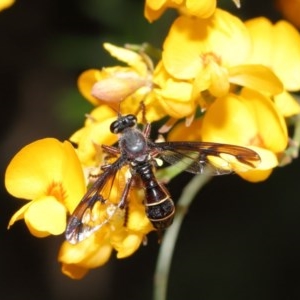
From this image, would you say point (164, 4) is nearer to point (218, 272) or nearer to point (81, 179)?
point (81, 179)

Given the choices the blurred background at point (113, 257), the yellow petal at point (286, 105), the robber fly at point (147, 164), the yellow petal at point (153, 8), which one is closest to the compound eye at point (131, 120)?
the robber fly at point (147, 164)

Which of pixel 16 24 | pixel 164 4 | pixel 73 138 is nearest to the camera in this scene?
pixel 164 4

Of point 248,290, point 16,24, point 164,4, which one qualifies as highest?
point 164,4

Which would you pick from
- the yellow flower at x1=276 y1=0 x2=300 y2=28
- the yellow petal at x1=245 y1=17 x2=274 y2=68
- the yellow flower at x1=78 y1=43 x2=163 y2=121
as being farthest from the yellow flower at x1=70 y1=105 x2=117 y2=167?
the yellow flower at x1=276 y1=0 x2=300 y2=28

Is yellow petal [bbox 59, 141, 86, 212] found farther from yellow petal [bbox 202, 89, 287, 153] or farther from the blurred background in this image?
the blurred background

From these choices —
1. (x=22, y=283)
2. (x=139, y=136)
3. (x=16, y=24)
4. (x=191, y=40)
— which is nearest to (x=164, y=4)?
(x=191, y=40)

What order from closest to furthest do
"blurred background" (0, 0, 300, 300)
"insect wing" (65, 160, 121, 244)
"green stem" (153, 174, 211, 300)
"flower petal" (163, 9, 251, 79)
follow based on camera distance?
"insect wing" (65, 160, 121, 244)
"flower petal" (163, 9, 251, 79)
"green stem" (153, 174, 211, 300)
"blurred background" (0, 0, 300, 300)

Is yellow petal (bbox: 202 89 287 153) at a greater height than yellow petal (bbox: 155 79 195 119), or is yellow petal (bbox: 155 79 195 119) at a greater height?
yellow petal (bbox: 155 79 195 119)

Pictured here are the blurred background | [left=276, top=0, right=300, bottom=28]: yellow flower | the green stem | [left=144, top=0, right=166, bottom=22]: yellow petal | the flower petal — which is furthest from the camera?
the blurred background
